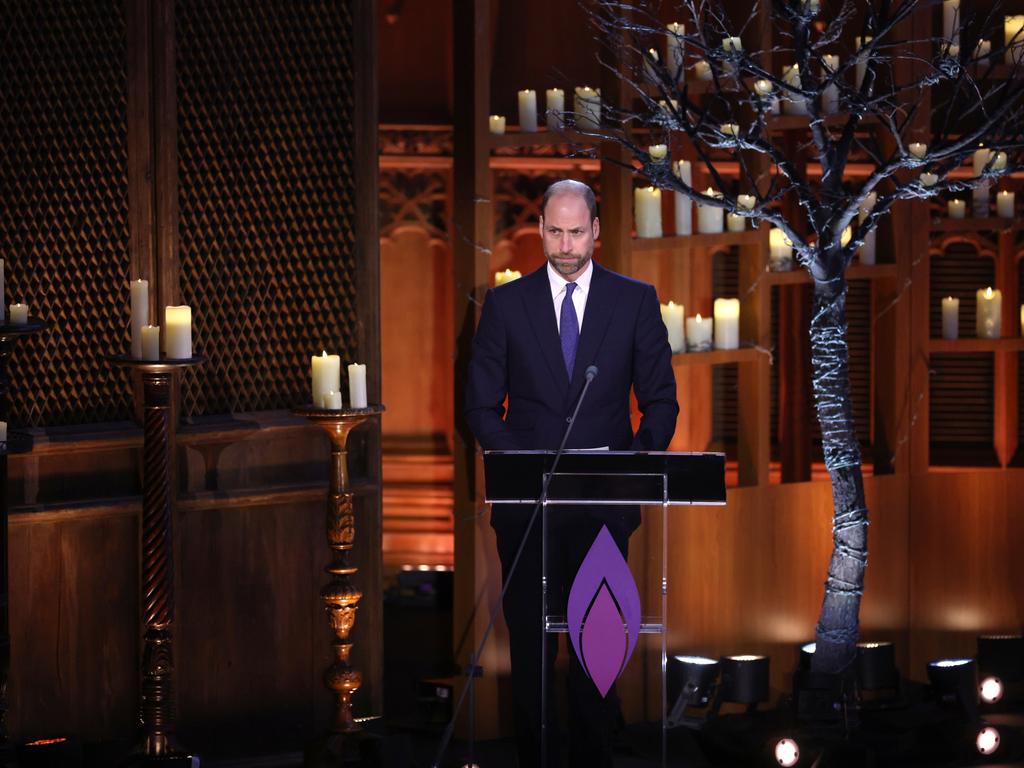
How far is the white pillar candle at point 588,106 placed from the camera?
4.90 metres

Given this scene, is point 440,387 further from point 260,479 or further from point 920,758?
point 920,758

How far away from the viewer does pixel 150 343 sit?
4160mm

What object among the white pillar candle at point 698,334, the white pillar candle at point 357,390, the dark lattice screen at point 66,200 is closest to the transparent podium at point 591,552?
the white pillar candle at point 357,390

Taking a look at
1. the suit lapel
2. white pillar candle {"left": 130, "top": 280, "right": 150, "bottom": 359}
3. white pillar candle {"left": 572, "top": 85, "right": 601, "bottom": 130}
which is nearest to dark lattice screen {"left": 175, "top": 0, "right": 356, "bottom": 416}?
white pillar candle {"left": 130, "top": 280, "right": 150, "bottom": 359}

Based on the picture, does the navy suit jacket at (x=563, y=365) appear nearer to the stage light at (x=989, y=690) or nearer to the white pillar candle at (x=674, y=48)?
the white pillar candle at (x=674, y=48)

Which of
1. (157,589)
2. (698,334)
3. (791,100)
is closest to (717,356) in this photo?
(698,334)

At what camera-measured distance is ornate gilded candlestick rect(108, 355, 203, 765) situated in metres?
4.22

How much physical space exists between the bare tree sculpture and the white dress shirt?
2.20ft

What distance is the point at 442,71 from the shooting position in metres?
6.69

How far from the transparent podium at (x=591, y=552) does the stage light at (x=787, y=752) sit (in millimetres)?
955

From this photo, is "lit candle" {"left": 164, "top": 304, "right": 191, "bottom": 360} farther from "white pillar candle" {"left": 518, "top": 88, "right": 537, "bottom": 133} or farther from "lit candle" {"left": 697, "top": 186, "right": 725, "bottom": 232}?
"lit candle" {"left": 697, "top": 186, "right": 725, "bottom": 232}

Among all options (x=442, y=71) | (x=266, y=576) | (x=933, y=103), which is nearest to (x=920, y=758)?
(x=266, y=576)

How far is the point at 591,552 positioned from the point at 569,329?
0.58m

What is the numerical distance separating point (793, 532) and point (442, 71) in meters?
2.48
